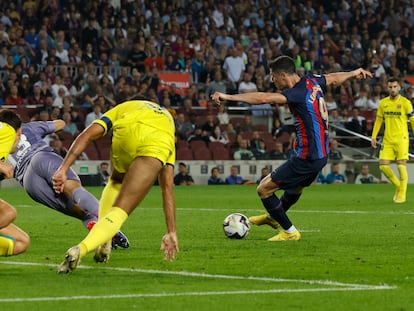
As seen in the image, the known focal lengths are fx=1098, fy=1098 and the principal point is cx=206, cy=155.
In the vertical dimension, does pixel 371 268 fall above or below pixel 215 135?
above

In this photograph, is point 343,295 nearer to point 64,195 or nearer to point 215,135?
point 64,195

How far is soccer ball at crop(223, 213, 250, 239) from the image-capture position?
1423 centimetres

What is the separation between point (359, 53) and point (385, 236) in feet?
80.4

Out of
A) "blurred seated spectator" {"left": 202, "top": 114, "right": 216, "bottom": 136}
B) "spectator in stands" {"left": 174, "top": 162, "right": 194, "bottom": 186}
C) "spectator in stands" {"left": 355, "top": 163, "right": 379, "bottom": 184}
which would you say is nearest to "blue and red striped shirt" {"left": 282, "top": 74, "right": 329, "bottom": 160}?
"spectator in stands" {"left": 174, "top": 162, "right": 194, "bottom": 186}

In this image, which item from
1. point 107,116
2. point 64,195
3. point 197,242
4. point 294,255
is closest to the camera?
A: point 107,116

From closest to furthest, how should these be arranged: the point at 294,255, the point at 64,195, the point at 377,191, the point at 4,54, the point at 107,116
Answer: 1. the point at 107,116
2. the point at 294,255
3. the point at 64,195
4. the point at 377,191
5. the point at 4,54

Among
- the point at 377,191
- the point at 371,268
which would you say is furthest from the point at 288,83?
the point at 377,191

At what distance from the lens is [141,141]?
33.0 feet

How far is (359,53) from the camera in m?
38.4

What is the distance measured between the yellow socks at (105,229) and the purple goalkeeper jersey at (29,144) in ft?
12.0

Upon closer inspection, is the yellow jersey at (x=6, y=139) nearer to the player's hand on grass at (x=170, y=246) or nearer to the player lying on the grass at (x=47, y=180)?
the player's hand on grass at (x=170, y=246)

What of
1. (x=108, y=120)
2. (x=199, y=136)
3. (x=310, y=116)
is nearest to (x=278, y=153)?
(x=199, y=136)

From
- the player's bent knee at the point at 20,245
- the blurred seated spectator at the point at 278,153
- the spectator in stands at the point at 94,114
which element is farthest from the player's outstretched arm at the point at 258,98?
the blurred seated spectator at the point at 278,153

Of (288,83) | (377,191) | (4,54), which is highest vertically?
(288,83)
